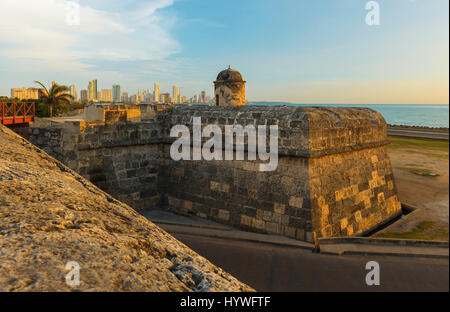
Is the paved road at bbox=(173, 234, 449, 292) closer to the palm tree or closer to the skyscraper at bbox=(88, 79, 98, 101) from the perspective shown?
the palm tree

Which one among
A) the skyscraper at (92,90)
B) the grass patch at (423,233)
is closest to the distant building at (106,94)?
the skyscraper at (92,90)

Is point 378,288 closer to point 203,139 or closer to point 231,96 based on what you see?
point 203,139

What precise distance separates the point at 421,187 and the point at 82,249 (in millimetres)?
13796

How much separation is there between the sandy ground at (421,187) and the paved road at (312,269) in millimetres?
1101

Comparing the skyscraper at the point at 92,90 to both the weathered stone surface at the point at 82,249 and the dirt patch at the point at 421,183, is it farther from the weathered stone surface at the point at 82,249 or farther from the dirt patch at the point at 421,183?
the weathered stone surface at the point at 82,249

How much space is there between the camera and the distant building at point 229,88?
42.2 feet

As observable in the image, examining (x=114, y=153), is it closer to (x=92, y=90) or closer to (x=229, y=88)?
(x=229, y=88)

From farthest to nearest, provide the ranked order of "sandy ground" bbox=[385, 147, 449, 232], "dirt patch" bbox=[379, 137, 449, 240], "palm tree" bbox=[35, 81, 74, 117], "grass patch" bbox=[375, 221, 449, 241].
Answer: "palm tree" bbox=[35, 81, 74, 117], "grass patch" bbox=[375, 221, 449, 241], "dirt patch" bbox=[379, 137, 449, 240], "sandy ground" bbox=[385, 147, 449, 232]

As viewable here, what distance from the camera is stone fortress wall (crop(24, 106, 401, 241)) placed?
8.04 metres

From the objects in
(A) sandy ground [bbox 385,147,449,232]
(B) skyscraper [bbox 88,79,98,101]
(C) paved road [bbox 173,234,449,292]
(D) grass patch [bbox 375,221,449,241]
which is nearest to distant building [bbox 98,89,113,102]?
(B) skyscraper [bbox 88,79,98,101]

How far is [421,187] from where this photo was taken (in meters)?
12.4

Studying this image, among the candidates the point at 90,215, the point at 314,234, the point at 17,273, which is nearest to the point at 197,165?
the point at 314,234

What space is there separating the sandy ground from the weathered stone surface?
506 centimetres

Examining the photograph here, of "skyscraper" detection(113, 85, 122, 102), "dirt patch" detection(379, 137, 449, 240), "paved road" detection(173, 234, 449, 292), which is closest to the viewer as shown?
"paved road" detection(173, 234, 449, 292)
